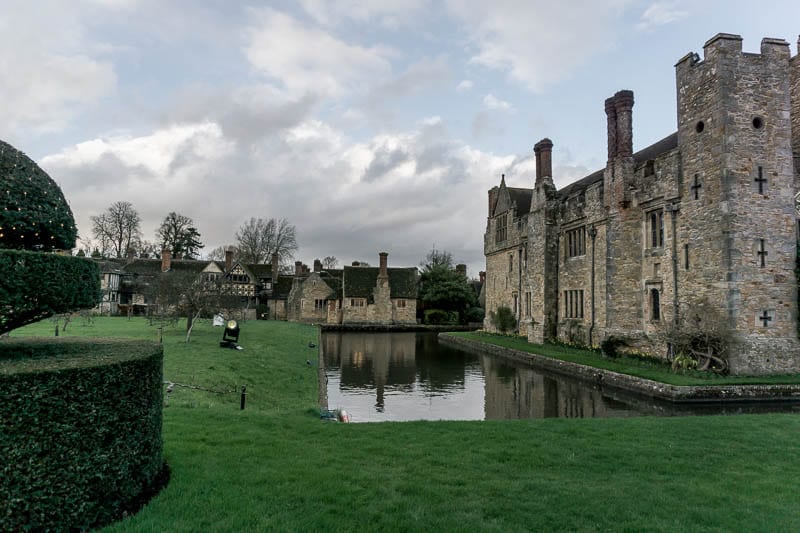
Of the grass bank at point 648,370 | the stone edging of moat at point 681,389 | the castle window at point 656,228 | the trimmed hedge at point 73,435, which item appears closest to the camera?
the trimmed hedge at point 73,435

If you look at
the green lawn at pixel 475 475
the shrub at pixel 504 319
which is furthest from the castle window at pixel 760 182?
the shrub at pixel 504 319

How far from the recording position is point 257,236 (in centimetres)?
7144

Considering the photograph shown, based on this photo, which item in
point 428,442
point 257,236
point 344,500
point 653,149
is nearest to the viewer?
point 344,500

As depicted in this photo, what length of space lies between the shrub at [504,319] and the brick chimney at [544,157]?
10952mm

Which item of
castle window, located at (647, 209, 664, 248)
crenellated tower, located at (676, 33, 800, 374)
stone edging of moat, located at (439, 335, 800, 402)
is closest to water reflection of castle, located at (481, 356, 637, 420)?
stone edging of moat, located at (439, 335, 800, 402)

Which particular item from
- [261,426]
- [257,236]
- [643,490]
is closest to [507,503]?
[643,490]

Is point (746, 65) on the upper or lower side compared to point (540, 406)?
upper

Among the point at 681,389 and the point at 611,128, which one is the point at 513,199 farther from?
the point at 681,389

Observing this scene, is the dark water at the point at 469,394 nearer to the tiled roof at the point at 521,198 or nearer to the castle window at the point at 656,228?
the castle window at the point at 656,228

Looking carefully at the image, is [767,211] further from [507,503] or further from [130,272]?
[130,272]

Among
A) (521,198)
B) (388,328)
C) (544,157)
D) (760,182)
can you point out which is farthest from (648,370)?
(388,328)

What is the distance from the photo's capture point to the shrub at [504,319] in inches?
1428

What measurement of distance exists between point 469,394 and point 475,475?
10.8 meters

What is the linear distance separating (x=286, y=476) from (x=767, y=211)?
19.4 m
